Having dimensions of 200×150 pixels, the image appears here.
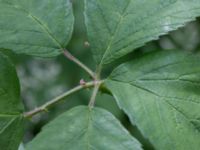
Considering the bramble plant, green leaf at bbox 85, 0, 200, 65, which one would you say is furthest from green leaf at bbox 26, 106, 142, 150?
green leaf at bbox 85, 0, 200, 65

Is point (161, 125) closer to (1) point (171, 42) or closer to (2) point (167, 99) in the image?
(2) point (167, 99)

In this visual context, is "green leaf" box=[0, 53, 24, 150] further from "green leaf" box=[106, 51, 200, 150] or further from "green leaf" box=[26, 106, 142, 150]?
"green leaf" box=[106, 51, 200, 150]

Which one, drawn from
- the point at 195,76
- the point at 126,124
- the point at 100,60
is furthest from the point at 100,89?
the point at 126,124

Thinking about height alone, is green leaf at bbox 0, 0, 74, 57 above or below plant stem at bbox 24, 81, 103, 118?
above

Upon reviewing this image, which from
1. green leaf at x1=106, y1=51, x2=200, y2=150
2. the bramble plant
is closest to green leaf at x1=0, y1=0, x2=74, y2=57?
the bramble plant

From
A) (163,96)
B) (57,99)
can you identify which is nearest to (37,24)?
(57,99)
